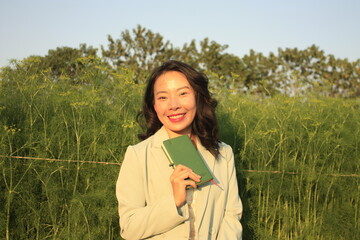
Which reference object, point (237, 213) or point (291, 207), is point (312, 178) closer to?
point (291, 207)

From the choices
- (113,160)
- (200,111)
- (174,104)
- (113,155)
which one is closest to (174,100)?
(174,104)

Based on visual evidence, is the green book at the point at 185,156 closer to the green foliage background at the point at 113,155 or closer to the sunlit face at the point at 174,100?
the sunlit face at the point at 174,100

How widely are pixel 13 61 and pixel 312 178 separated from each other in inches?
131

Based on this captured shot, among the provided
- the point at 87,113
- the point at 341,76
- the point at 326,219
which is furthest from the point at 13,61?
the point at 341,76

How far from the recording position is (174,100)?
2.02 m

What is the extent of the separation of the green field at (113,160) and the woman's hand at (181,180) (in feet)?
5.20

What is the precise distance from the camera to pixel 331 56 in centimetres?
3083

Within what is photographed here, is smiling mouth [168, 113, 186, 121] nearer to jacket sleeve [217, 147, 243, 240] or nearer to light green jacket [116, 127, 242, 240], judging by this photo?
light green jacket [116, 127, 242, 240]

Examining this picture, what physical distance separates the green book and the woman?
0.08 meters

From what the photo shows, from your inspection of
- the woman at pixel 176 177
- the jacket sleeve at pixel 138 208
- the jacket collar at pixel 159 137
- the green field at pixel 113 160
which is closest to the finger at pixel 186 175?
the woman at pixel 176 177

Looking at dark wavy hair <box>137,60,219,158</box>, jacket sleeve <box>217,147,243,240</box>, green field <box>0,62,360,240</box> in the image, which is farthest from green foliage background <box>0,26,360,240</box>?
jacket sleeve <box>217,147,243,240</box>

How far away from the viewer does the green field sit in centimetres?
353

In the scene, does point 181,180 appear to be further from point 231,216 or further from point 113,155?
point 113,155

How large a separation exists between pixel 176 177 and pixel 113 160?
2.14 metres
